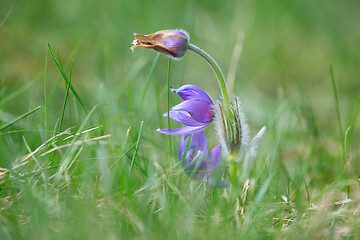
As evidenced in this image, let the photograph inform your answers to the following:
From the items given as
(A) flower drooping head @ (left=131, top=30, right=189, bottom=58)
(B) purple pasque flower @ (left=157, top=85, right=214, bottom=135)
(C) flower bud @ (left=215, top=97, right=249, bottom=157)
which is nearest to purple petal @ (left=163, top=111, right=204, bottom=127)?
(B) purple pasque flower @ (left=157, top=85, right=214, bottom=135)

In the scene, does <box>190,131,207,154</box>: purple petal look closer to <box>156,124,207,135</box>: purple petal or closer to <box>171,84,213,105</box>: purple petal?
<box>156,124,207,135</box>: purple petal

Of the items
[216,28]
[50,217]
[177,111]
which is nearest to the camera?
[50,217]

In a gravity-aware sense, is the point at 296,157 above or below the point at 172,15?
below

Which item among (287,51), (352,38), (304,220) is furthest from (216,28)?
(304,220)

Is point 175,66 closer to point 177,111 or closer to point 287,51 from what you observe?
point 287,51

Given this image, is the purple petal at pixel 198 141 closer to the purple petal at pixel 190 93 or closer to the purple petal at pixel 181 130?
the purple petal at pixel 181 130
